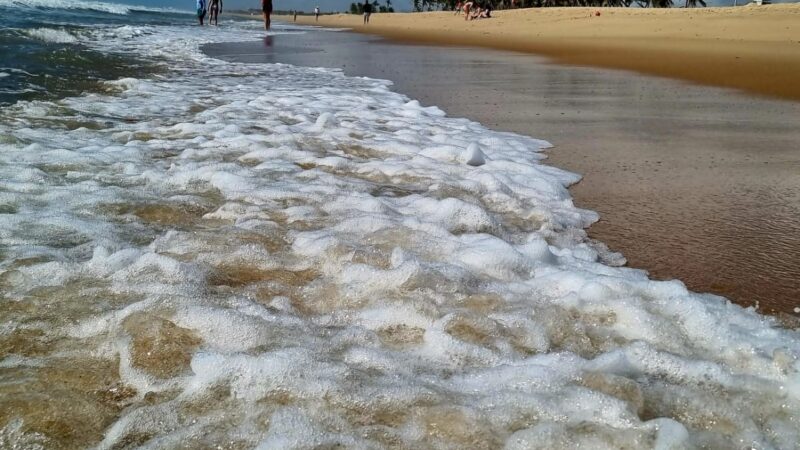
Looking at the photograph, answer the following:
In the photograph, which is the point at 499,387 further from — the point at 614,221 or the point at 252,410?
the point at 614,221

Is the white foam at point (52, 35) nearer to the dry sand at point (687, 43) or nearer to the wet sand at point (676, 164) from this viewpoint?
the wet sand at point (676, 164)

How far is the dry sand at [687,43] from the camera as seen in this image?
10.0 meters

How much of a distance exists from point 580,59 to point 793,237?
38.3 feet

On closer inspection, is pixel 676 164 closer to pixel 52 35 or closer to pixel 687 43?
pixel 52 35

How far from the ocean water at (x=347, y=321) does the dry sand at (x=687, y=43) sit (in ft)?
22.6

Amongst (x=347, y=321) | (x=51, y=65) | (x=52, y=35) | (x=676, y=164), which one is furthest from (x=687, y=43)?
(x=347, y=321)

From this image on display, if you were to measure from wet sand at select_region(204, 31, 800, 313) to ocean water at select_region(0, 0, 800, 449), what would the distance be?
8.8 inches

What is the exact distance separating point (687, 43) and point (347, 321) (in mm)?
19154

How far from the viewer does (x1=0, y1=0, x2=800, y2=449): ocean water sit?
1.47 metres

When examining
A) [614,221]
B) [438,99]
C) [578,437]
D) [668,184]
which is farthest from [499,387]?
[438,99]

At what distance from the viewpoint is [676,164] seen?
3.98 metres

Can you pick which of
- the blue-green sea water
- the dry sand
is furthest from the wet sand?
the blue-green sea water

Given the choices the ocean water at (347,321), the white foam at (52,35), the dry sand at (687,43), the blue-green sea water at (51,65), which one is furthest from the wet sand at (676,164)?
the white foam at (52,35)

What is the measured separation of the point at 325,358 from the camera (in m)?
1.75
